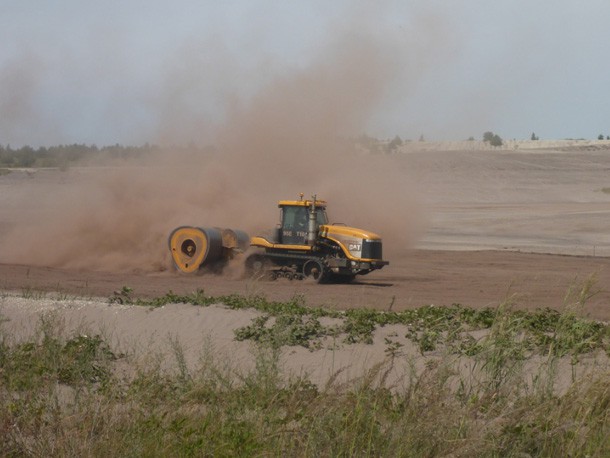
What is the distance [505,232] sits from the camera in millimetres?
49125

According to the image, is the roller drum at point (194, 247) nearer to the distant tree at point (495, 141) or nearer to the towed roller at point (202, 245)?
the towed roller at point (202, 245)

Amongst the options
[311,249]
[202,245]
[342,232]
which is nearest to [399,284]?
[342,232]

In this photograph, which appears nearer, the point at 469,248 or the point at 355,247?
the point at 355,247

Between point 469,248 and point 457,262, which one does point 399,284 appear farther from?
point 469,248

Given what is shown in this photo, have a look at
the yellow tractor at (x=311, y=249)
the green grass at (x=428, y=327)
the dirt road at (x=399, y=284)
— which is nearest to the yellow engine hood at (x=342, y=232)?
the yellow tractor at (x=311, y=249)

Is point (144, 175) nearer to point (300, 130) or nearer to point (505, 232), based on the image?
point (300, 130)

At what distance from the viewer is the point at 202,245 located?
27.7 m

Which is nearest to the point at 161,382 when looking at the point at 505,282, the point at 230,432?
the point at 230,432

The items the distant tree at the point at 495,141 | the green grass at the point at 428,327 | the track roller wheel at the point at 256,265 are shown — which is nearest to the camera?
the green grass at the point at 428,327

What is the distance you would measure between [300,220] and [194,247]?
3.66m

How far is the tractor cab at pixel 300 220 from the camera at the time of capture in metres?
25.7

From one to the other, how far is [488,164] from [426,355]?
76.4m

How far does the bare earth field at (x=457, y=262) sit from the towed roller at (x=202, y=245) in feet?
1.50

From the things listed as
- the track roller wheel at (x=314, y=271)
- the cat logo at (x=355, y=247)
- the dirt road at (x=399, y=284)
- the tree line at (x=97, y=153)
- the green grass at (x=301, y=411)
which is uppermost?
the tree line at (x=97, y=153)
